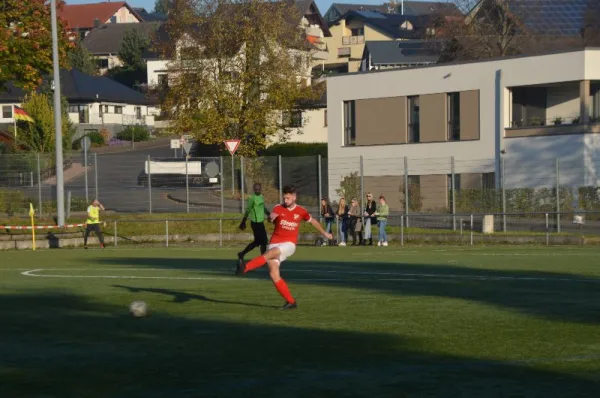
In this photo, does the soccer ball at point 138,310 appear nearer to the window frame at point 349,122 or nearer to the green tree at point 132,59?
the window frame at point 349,122

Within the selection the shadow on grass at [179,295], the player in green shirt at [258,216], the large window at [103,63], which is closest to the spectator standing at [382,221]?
the player in green shirt at [258,216]

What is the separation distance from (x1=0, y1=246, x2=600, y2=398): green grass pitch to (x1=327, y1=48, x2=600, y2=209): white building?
21293 mm

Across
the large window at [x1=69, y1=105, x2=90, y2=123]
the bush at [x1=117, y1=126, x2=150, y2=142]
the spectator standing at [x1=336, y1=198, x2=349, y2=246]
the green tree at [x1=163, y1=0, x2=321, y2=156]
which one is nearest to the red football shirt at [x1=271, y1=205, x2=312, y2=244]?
the spectator standing at [x1=336, y1=198, x2=349, y2=246]

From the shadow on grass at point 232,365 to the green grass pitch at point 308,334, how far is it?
0.02m

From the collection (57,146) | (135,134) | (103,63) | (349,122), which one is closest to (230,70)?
(349,122)

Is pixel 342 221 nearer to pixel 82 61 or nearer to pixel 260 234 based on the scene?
pixel 260 234

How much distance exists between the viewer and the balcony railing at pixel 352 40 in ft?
397

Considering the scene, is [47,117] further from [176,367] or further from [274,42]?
[176,367]

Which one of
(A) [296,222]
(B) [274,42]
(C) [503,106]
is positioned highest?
(B) [274,42]

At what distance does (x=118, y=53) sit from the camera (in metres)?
120

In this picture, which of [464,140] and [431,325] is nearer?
[431,325]

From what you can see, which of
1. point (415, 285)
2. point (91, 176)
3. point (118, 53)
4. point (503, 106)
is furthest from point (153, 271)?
point (118, 53)

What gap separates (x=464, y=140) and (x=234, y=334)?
127 feet

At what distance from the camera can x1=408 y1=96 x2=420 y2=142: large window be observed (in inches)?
2014
